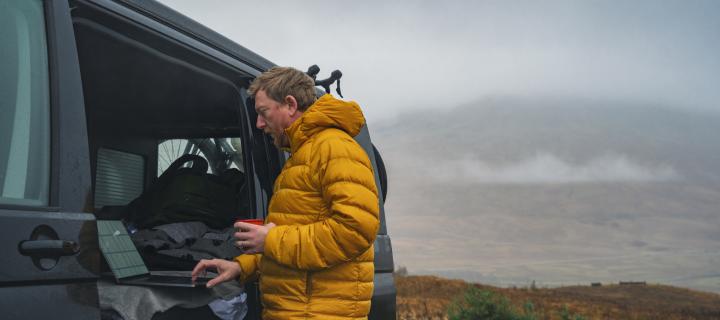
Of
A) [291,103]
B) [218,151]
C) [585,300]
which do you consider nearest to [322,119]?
[291,103]

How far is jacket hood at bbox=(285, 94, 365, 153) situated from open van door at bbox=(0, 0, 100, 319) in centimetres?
76

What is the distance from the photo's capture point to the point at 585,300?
32.7m

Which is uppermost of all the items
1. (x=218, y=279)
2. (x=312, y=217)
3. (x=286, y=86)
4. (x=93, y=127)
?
(x=93, y=127)

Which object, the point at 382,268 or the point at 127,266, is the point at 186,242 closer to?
the point at 127,266

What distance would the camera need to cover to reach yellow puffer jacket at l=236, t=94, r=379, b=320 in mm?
2336

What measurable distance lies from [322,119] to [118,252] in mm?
1017

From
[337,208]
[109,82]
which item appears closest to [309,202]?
[337,208]

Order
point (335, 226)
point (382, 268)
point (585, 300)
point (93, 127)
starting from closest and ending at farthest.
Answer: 1. point (335, 226)
2. point (382, 268)
3. point (93, 127)
4. point (585, 300)

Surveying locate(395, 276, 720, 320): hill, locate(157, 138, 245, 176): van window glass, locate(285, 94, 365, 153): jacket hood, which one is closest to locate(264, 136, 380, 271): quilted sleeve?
locate(285, 94, 365, 153): jacket hood

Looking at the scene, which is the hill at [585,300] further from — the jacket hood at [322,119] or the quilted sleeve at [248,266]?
the jacket hood at [322,119]

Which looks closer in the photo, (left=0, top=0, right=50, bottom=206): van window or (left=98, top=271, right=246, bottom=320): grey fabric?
(left=0, top=0, right=50, bottom=206): van window

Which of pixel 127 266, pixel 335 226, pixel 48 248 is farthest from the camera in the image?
pixel 127 266

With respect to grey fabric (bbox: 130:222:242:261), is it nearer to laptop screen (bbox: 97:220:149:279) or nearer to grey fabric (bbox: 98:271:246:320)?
laptop screen (bbox: 97:220:149:279)

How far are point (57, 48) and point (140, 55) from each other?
1.25 metres
